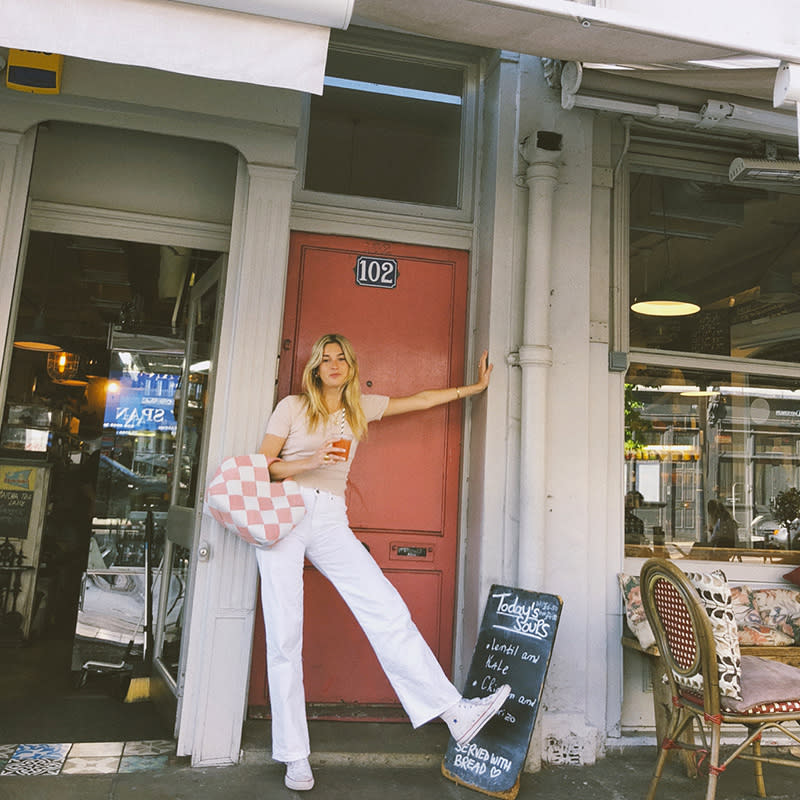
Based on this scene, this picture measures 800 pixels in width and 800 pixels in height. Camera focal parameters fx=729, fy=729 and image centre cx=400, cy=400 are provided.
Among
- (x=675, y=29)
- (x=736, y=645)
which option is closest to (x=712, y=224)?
(x=675, y=29)

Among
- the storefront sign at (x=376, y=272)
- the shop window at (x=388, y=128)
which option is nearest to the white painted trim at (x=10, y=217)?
the shop window at (x=388, y=128)

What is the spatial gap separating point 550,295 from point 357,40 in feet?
6.25

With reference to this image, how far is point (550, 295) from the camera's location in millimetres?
4020

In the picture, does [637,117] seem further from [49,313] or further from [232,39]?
[49,313]

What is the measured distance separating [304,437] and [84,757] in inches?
71.0

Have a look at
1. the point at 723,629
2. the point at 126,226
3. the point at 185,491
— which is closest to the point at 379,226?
Result: the point at 126,226

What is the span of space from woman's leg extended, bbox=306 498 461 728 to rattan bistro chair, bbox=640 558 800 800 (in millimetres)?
947

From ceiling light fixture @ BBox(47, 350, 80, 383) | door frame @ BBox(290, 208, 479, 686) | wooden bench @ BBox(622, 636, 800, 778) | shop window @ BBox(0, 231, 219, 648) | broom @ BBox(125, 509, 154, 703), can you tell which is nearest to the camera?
wooden bench @ BBox(622, 636, 800, 778)

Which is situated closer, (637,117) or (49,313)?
(637,117)

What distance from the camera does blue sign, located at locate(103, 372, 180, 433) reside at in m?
5.49

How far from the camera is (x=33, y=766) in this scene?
3.24 metres

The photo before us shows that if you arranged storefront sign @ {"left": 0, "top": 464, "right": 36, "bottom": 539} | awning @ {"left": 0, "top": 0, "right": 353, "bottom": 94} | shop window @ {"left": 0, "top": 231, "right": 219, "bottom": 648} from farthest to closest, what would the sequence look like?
storefront sign @ {"left": 0, "top": 464, "right": 36, "bottom": 539} < shop window @ {"left": 0, "top": 231, "right": 219, "bottom": 648} < awning @ {"left": 0, "top": 0, "right": 353, "bottom": 94}

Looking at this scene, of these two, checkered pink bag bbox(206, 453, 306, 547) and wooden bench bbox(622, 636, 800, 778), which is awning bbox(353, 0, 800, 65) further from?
wooden bench bbox(622, 636, 800, 778)

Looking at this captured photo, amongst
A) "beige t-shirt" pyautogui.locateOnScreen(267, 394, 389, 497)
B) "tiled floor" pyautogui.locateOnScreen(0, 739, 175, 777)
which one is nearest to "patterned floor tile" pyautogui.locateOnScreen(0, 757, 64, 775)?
"tiled floor" pyautogui.locateOnScreen(0, 739, 175, 777)
